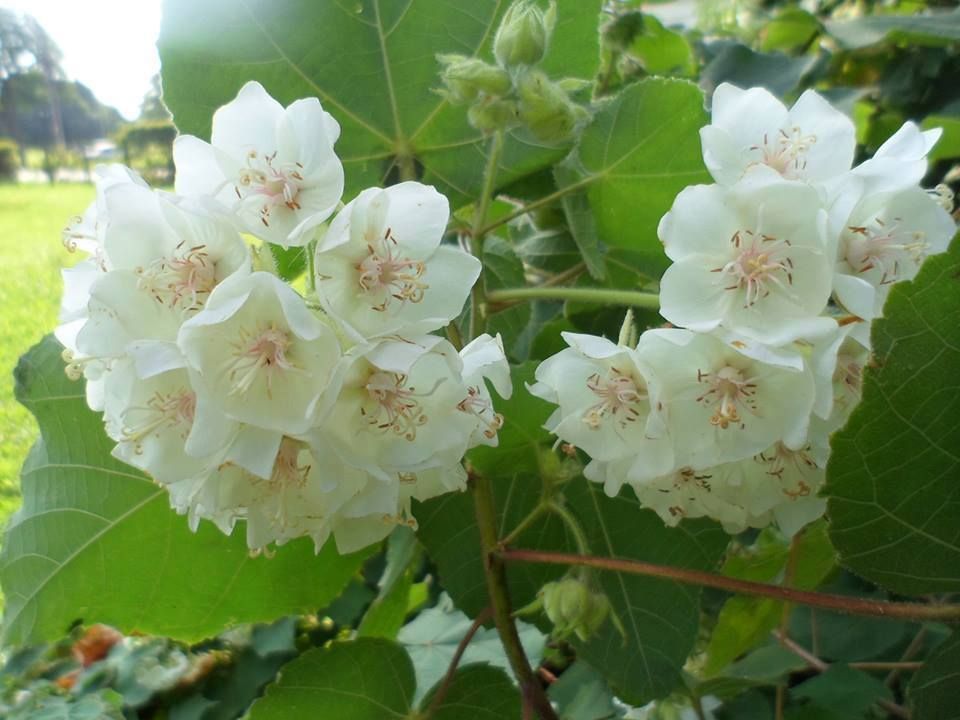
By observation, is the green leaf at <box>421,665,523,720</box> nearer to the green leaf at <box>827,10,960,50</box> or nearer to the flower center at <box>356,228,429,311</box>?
the flower center at <box>356,228,429,311</box>

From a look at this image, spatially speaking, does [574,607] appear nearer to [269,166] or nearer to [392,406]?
[392,406]

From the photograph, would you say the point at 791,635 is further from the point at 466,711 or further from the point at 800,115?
the point at 800,115

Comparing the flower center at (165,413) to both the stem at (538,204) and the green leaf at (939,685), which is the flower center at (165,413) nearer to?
the stem at (538,204)

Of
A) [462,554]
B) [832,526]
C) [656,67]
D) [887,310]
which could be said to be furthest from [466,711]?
[656,67]

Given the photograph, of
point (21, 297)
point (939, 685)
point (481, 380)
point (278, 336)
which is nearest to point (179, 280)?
point (278, 336)

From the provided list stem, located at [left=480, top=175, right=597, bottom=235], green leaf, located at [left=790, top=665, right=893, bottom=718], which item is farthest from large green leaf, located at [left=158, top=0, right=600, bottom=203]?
green leaf, located at [left=790, top=665, right=893, bottom=718]
